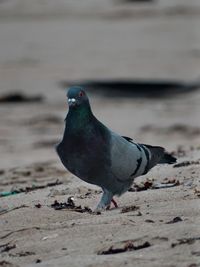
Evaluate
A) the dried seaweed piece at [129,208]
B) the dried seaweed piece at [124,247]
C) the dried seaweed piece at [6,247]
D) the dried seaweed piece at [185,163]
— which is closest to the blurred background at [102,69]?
the dried seaweed piece at [185,163]

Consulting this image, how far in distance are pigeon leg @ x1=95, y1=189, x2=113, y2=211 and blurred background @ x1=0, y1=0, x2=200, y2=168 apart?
3.90 metres

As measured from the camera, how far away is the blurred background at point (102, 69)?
13.3m

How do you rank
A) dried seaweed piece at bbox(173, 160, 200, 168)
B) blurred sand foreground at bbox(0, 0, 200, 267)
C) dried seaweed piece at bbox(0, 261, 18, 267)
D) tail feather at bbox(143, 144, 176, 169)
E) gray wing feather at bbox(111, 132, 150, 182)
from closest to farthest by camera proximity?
dried seaweed piece at bbox(0, 261, 18, 267) → blurred sand foreground at bbox(0, 0, 200, 267) → gray wing feather at bbox(111, 132, 150, 182) → tail feather at bbox(143, 144, 176, 169) → dried seaweed piece at bbox(173, 160, 200, 168)

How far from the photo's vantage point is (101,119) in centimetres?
1418

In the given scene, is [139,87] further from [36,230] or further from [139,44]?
[36,230]

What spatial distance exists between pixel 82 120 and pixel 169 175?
140 centimetres

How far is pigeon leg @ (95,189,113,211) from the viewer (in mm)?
6211

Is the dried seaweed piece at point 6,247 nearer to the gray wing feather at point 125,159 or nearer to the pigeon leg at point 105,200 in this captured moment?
the pigeon leg at point 105,200

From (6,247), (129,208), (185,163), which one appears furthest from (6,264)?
(185,163)

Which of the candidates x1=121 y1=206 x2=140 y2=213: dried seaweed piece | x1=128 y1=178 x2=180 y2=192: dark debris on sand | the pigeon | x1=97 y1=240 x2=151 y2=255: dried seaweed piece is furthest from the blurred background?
x1=97 y1=240 x2=151 y2=255: dried seaweed piece

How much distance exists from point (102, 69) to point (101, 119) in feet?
10.9

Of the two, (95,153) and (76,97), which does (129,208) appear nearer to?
(95,153)

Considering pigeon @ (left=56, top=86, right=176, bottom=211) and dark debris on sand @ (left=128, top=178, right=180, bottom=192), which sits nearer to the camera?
pigeon @ (left=56, top=86, right=176, bottom=211)

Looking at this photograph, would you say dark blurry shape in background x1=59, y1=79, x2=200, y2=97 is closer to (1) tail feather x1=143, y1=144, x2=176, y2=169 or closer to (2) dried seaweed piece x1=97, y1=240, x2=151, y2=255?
(1) tail feather x1=143, y1=144, x2=176, y2=169
